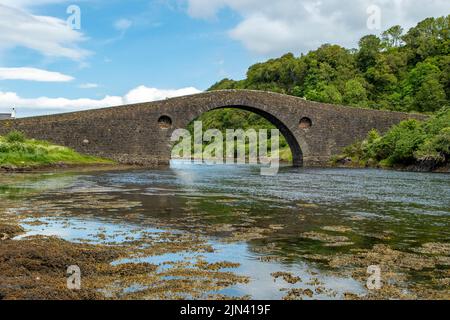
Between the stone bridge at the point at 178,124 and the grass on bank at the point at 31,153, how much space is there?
199cm

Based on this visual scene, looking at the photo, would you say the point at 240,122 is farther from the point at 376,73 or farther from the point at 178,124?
the point at 178,124

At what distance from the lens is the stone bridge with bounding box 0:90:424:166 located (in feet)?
145

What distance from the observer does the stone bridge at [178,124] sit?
4409 cm

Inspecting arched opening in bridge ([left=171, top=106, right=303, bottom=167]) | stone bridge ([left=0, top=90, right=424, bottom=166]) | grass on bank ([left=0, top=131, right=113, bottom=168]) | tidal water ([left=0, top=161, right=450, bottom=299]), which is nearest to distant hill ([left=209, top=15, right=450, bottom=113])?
arched opening in bridge ([left=171, top=106, right=303, bottom=167])

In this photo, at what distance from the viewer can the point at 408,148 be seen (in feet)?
146

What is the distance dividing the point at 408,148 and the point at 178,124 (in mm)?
21232

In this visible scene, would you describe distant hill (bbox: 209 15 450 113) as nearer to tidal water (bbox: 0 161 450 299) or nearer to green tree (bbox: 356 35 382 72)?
green tree (bbox: 356 35 382 72)

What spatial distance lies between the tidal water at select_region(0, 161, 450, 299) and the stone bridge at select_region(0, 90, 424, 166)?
21.1 meters

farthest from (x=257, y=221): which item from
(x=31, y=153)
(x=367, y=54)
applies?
(x=367, y=54)

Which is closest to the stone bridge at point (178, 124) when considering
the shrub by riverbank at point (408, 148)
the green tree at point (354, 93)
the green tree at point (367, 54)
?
the shrub by riverbank at point (408, 148)

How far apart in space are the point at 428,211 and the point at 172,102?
34.1m

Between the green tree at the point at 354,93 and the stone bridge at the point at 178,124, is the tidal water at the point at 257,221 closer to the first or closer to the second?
the stone bridge at the point at 178,124
